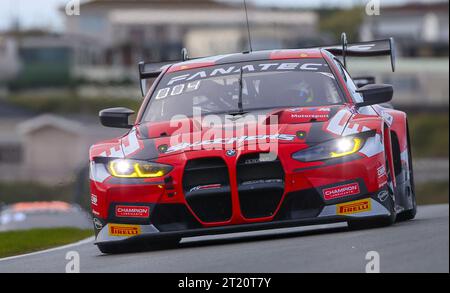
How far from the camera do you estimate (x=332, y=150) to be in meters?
8.71

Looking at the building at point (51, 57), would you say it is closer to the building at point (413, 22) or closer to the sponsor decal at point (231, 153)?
the building at point (413, 22)

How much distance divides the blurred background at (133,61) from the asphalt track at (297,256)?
25503mm

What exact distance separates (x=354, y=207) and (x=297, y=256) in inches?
54.8

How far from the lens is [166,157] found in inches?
348

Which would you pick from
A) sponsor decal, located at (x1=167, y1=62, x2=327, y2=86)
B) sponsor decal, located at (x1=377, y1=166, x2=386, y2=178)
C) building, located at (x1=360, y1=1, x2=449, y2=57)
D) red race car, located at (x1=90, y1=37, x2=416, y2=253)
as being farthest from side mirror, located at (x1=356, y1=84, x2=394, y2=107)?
building, located at (x1=360, y1=1, x2=449, y2=57)

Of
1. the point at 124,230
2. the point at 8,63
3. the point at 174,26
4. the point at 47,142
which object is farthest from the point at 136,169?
the point at 174,26

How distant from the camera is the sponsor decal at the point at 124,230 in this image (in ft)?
29.5

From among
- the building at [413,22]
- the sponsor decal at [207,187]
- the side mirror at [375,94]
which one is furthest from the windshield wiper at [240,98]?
the building at [413,22]

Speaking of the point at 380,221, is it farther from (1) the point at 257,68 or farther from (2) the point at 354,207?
(1) the point at 257,68

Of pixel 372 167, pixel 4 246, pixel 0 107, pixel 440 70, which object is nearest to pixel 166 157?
pixel 372 167

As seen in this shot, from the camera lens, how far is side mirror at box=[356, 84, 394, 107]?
382 inches

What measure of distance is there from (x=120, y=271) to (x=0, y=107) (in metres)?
65.6
